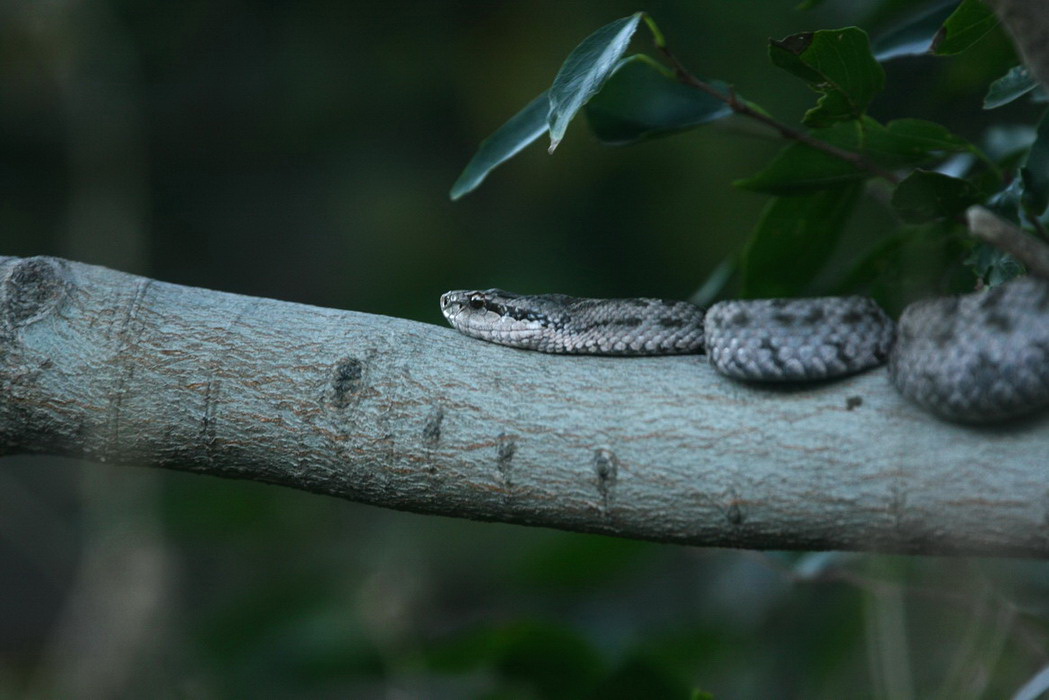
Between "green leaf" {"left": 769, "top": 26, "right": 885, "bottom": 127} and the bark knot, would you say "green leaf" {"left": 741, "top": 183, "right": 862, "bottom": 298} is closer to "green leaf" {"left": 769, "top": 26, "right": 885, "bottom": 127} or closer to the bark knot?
"green leaf" {"left": 769, "top": 26, "right": 885, "bottom": 127}

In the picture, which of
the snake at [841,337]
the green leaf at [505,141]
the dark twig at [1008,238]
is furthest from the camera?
the green leaf at [505,141]

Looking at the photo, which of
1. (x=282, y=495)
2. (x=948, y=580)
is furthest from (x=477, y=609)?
(x=948, y=580)

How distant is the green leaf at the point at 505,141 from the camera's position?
2.70 metres

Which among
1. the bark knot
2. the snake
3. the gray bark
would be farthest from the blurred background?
the bark knot

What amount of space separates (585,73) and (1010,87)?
1.17 metres

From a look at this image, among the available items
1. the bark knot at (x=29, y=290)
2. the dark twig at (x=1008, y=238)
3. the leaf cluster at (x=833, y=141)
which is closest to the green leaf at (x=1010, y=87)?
the leaf cluster at (x=833, y=141)

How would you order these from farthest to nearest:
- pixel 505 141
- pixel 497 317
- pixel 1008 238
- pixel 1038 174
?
pixel 497 317 → pixel 505 141 → pixel 1038 174 → pixel 1008 238

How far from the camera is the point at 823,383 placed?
7.99ft

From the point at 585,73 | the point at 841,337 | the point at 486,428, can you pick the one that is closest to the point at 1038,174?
the point at 841,337

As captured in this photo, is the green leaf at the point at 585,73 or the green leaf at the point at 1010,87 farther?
the green leaf at the point at 1010,87

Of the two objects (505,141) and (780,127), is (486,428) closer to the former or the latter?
(505,141)

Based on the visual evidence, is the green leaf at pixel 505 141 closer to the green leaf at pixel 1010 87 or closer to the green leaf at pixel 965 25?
the green leaf at pixel 965 25

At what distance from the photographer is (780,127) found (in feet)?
9.35

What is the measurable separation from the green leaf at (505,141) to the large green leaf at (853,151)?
63cm
